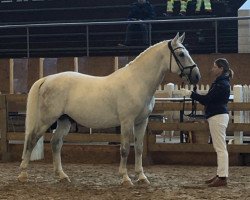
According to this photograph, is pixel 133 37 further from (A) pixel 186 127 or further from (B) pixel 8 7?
(A) pixel 186 127

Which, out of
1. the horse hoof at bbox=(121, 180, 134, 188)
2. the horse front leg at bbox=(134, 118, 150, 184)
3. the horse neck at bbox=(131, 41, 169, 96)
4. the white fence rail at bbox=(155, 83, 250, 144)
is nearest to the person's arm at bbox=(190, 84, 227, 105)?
the horse neck at bbox=(131, 41, 169, 96)

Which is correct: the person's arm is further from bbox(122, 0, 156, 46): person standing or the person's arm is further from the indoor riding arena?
bbox(122, 0, 156, 46): person standing

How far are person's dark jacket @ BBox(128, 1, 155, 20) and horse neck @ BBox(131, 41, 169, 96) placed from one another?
9.45 meters

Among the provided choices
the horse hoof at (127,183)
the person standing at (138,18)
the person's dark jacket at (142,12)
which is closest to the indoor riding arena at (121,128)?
the horse hoof at (127,183)

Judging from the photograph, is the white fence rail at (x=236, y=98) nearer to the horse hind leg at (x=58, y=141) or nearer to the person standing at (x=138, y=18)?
the horse hind leg at (x=58, y=141)

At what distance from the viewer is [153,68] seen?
858 centimetres

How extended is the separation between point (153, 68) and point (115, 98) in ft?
2.28

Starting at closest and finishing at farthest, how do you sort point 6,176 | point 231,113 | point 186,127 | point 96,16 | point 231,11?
point 6,176 < point 186,127 < point 231,113 < point 231,11 < point 96,16

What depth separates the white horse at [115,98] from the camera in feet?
27.7

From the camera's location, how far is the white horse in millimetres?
8430

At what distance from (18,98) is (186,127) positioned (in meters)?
3.19

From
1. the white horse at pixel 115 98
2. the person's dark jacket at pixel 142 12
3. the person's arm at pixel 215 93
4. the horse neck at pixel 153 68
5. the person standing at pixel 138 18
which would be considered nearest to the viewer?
the person's arm at pixel 215 93

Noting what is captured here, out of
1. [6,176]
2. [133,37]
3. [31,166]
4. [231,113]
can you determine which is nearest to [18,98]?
[31,166]

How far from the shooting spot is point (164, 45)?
28.1ft
